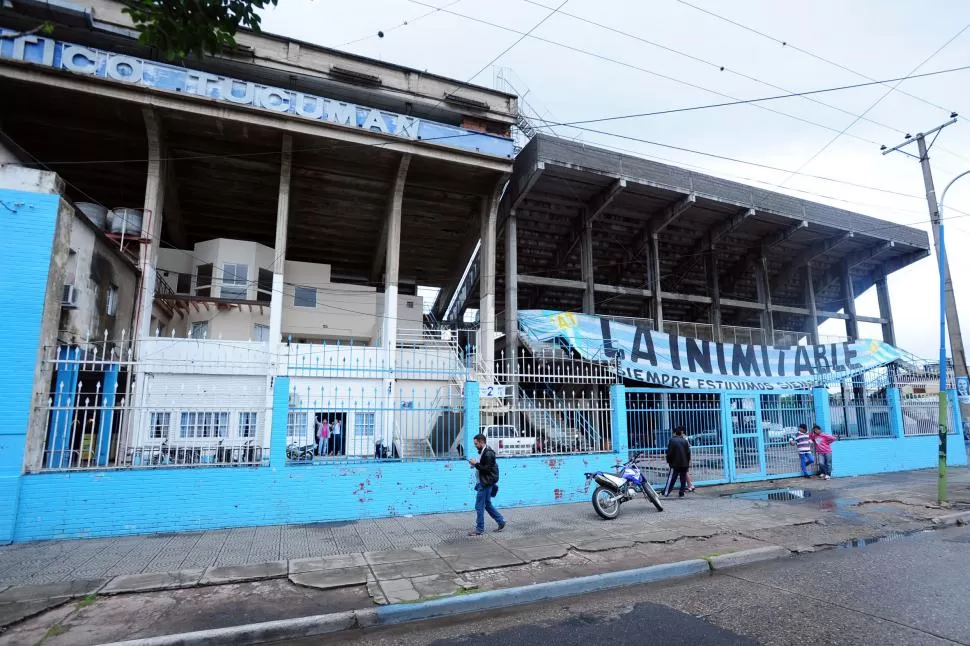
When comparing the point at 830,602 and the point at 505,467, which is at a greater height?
the point at 505,467

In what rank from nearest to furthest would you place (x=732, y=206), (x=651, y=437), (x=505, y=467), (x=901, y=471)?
(x=505, y=467) < (x=651, y=437) < (x=901, y=471) < (x=732, y=206)

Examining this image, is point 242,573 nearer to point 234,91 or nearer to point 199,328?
point 234,91

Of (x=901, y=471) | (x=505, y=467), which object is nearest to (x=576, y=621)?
(x=505, y=467)

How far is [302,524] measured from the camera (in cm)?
871

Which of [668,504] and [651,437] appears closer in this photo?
[668,504]

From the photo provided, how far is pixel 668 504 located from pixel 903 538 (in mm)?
3671

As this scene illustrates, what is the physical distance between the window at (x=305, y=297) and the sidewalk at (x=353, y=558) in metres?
17.8

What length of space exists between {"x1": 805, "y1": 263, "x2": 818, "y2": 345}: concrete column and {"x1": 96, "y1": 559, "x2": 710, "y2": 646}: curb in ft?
85.7

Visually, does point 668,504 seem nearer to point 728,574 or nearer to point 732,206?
point 728,574

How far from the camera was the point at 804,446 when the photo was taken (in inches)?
549

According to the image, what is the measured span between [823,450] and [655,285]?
11775 millimetres

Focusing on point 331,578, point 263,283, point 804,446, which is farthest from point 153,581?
point 263,283

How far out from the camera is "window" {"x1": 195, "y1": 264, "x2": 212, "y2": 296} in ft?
74.2

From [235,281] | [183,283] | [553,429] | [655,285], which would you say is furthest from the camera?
[655,285]
